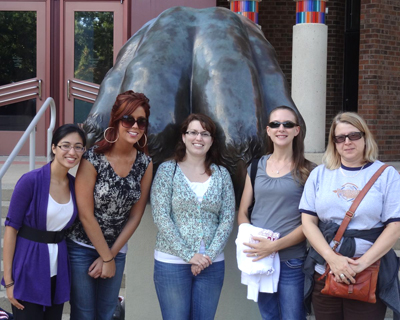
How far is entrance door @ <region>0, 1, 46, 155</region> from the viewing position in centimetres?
925

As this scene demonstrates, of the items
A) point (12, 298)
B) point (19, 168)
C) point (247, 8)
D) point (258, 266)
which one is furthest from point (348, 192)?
point (247, 8)

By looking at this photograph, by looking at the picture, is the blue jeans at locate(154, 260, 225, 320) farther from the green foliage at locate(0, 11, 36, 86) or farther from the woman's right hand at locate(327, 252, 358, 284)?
the green foliage at locate(0, 11, 36, 86)

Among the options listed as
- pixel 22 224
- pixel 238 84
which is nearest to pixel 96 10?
pixel 238 84

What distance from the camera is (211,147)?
3.08m

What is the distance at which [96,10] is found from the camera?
9.23m

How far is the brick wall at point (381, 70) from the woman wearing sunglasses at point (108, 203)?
8347 mm

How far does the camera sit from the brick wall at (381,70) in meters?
10.4

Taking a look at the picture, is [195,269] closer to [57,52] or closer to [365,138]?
[365,138]

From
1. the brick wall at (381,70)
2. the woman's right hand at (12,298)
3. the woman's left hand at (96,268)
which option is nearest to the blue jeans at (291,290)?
the woman's left hand at (96,268)

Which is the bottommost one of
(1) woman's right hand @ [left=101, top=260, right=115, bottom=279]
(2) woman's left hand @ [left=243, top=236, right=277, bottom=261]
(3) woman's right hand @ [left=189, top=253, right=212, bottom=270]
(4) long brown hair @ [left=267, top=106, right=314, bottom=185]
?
(1) woman's right hand @ [left=101, top=260, right=115, bottom=279]

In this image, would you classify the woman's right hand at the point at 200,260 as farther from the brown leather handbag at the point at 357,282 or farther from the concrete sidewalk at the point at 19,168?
the concrete sidewalk at the point at 19,168

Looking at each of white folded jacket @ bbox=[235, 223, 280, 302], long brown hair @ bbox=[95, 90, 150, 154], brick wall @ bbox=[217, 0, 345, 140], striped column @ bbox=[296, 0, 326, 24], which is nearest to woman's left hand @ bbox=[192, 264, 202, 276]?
white folded jacket @ bbox=[235, 223, 280, 302]

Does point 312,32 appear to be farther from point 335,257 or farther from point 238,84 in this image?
point 335,257

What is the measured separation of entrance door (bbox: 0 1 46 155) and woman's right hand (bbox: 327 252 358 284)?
7.38m
